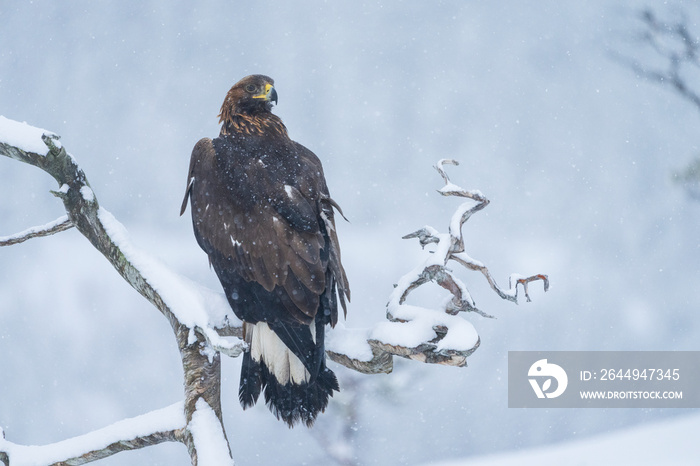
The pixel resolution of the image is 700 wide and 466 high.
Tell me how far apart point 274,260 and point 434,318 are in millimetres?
660

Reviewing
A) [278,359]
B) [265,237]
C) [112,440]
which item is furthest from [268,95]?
[112,440]

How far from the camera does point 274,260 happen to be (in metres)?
2.57

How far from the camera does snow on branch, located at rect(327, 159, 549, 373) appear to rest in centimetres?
242

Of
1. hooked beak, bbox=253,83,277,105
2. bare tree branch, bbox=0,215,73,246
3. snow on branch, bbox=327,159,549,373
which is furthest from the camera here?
hooked beak, bbox=253,83,277,105

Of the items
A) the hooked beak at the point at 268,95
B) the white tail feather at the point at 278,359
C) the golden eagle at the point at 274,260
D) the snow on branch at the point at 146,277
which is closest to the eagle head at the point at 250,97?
the hooked beak at the point at 268,95

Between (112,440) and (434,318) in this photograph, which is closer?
(434,318)

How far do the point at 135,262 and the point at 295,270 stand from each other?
72cm

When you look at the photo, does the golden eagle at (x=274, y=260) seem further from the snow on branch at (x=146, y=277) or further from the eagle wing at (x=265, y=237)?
the snow on branch at (x=146, y=277)

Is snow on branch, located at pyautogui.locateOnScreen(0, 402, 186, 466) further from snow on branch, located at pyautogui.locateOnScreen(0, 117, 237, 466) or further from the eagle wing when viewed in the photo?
the eagle wing

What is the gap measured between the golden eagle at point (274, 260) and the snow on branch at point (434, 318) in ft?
0.52

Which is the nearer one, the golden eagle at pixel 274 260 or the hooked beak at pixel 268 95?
the golden eagle at pixel 274 260

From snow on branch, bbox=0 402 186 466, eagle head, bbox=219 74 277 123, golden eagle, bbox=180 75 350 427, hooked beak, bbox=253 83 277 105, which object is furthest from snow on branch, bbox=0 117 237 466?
hooked beak, bbox=253 83 277 105

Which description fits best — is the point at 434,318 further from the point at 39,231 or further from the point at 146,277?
the point at 39,231

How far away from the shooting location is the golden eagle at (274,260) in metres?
2.53
